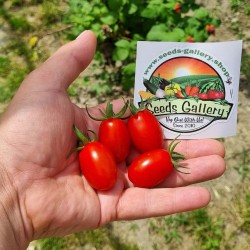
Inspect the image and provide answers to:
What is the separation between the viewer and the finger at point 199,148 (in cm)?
197

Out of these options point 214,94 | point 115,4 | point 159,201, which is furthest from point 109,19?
point 159,201

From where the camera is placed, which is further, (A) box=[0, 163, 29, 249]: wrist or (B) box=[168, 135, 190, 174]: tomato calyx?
(B) box=[168, 135, 190, 174]: tomato calyx

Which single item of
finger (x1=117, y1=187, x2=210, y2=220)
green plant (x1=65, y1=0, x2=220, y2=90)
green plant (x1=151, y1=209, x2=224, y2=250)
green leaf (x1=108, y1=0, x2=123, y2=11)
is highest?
green leaf (x1=108, y1=0, x2=123, y2=11)

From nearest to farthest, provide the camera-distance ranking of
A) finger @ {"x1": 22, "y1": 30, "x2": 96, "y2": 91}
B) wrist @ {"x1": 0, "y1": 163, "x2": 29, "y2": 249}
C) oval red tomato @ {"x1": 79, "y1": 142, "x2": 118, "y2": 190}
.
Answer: wrist @ {"x1": 0, "y1": 163, "x2": 29, "y2": 249} → oval red tomato @ {"x1": 79, "y1": 142, "x2": 118, "y2": 190} → finger @ {"x1": 22, "y1": 30, "x2": 96, "y2": 91}

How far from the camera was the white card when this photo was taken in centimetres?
201

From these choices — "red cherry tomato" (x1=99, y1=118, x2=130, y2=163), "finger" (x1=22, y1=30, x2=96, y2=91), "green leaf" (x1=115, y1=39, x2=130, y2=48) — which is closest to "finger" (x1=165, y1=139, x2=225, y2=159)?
"red cherry tomato" (x1=99, y1=118, x2=130, y2=163)

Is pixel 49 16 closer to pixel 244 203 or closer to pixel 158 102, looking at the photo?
pixel 158 102

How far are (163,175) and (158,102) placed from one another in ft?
1.26

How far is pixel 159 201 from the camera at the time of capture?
180 centimetres

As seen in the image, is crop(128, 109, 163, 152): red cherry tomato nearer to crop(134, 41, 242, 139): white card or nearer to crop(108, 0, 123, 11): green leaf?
crop(134, 41, 242, 139): white card

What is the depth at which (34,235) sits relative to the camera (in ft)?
5.87

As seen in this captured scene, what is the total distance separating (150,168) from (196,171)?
0.82 ft

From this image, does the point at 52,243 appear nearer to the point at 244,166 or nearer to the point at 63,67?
the point at 63,67

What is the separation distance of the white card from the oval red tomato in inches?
14.4
